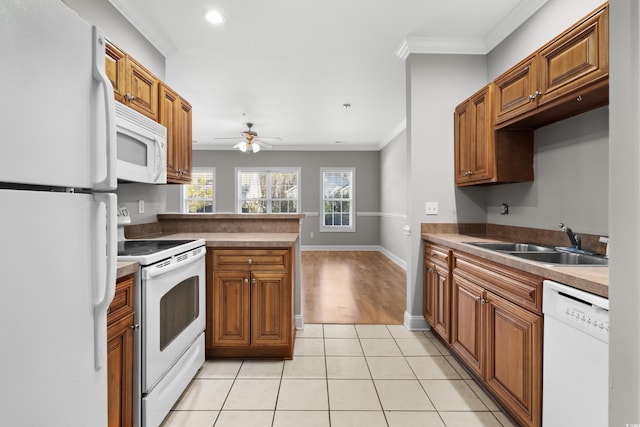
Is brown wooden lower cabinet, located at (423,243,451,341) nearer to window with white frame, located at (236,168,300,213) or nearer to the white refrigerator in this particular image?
the white refrigerator

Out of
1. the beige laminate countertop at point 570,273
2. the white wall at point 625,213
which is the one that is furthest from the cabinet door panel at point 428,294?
the white wall at point 625,213

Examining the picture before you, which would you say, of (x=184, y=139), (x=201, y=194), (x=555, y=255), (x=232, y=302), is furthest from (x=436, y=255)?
(x=201, y=194)

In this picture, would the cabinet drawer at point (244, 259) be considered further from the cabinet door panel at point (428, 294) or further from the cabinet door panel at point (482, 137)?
the cabinet door panel at point (482, 137)

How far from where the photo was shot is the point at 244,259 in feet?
7.46

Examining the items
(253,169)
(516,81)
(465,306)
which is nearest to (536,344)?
(465,306)

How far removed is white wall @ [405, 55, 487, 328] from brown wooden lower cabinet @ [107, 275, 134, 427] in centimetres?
232

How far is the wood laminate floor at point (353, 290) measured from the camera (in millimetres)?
3338

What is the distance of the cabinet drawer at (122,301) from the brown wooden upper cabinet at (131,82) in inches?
44.4

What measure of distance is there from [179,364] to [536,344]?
74.0 inches

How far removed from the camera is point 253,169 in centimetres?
804

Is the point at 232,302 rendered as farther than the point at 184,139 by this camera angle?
No

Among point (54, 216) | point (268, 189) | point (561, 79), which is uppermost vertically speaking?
point (561, 79)

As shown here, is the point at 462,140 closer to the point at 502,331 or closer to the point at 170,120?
the point at 502,331

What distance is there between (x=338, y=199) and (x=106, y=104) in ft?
23.9
